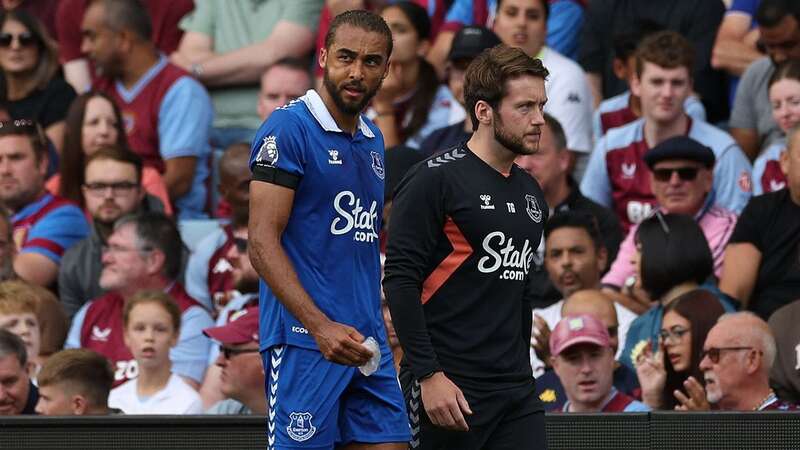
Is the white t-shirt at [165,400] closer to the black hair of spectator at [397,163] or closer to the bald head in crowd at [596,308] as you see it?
the black hair of spectator at [397,163]

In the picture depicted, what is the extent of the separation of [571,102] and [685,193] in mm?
1425

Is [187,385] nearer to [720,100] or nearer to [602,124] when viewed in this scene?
[602,124]

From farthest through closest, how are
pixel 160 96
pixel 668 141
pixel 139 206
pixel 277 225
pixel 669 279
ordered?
pixel 160 96, pixel 139 206, pixel 668 141, pixel 669 279, pixel 277 225

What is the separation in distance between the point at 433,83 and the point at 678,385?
11.6ft

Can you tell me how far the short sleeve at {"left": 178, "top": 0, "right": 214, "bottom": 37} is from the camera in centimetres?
1246

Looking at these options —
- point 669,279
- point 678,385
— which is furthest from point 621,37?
point 678,385

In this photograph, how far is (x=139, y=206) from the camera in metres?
10.4

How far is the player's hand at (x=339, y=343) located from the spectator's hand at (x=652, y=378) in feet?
9.51

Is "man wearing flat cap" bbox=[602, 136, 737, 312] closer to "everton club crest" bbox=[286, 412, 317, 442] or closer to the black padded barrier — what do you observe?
the black padded barrier

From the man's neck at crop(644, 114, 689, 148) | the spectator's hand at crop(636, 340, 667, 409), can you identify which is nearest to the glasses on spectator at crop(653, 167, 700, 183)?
the man's neck at crop(644, 114, 689, 148)

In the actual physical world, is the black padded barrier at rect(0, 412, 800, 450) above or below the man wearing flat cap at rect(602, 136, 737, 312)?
below

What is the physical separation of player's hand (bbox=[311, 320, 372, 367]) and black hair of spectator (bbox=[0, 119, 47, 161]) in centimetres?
589

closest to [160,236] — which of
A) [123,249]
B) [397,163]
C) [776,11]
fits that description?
[123,249]

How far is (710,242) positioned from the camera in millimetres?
9266
